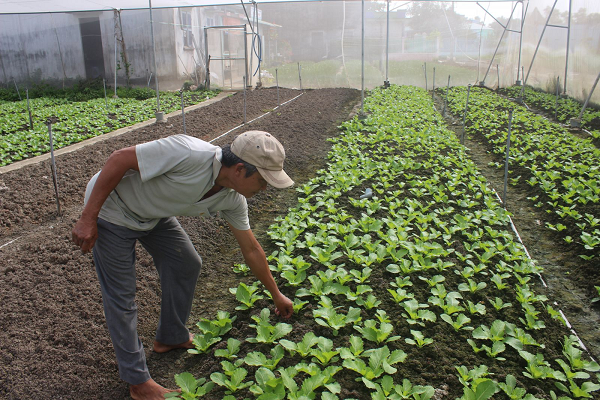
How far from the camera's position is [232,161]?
2.17 meters

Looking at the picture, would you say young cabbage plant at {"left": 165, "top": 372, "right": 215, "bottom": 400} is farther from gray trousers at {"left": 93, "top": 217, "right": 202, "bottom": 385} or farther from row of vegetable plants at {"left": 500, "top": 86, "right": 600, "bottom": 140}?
row of vegetable plants at {"left": 500, "top": 86, "right": 600, "bottom": 140}

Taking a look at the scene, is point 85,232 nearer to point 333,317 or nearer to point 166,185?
point 166,185

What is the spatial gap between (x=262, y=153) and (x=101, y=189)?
0.75 m

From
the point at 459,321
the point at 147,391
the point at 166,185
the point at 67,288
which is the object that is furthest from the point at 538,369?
the point at 67,288

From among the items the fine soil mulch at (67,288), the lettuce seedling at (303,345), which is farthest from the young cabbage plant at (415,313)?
the fine soil mulch at (67,288)

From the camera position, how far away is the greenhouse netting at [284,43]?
17.6m

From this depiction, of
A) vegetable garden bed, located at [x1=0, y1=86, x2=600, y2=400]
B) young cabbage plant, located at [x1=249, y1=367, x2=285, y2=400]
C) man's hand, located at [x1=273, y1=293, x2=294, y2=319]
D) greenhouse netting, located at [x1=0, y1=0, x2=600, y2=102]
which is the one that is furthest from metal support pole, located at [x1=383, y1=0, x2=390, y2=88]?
young cabbage plant, located at [x1=249, y1=367, x2=285, y2=400]

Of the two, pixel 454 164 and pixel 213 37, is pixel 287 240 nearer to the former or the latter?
pixel 454 164

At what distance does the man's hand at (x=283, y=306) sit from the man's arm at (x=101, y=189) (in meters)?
1.16

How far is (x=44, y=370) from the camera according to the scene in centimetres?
266

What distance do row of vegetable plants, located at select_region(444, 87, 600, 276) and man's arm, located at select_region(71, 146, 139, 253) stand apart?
380 cm

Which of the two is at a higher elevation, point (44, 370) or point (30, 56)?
point (30, 56)

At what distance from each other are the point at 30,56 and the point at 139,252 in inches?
702

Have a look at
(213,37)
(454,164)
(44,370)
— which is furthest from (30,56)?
(44,370)
